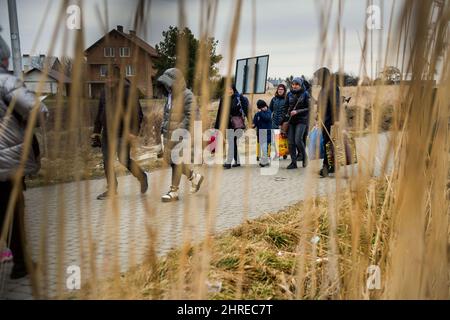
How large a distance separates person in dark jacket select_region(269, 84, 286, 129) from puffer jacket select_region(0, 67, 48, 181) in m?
6.34

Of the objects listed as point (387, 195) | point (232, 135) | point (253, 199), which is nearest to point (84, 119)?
point (387, 195)

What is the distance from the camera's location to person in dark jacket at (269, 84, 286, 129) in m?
8.38

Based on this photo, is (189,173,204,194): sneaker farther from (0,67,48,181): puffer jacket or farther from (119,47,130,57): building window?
(0,67,48,181): puffer jacket

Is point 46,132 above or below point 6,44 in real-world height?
below

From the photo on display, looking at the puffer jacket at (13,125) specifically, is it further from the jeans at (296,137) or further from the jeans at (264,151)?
the jeans at (264,151)

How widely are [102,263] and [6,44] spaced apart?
0.61 meters

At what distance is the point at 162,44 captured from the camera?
1143 mm

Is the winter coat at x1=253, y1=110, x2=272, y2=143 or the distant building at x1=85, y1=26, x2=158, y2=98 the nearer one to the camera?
the distant building at x1=85, y1=26, x2=158, y2=98

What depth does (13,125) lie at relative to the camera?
1788mm

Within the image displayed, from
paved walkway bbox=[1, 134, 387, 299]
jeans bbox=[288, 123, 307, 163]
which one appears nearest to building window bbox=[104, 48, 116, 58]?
paved walkway bbox=[1, 134, 387, 299]

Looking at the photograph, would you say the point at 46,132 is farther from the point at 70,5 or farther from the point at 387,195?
the point at 387,195

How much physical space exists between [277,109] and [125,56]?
754 centimetres

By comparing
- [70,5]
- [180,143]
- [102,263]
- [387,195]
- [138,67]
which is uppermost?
[70,5]
